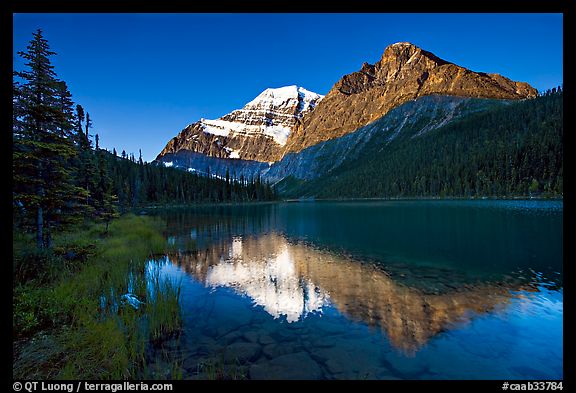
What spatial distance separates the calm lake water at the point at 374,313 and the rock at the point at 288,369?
3 cm

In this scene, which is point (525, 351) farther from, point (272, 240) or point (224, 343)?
point (272, 240)

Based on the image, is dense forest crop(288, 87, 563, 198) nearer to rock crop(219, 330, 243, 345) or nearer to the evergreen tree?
rock crop(219, 330, 243, 345)

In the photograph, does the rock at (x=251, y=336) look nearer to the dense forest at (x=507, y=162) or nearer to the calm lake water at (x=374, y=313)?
the calm lake water at (x=374, y=313)

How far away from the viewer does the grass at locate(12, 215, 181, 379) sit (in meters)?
7.27

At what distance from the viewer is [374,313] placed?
44.3ft

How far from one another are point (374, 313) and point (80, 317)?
12.8 metres

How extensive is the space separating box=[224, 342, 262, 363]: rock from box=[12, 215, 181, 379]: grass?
276 centimetres

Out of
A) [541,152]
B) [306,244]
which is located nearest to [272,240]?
[306,244]

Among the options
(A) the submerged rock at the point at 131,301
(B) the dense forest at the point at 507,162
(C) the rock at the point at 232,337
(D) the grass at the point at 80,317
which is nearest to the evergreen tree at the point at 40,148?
(D) the grass at the point at 80,317

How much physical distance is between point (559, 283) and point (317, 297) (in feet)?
53.0

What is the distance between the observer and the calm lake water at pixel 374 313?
9.10 meters

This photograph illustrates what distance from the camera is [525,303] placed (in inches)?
571

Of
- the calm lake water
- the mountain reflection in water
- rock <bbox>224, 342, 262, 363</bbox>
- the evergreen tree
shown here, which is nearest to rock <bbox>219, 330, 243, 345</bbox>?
the calm lake water
